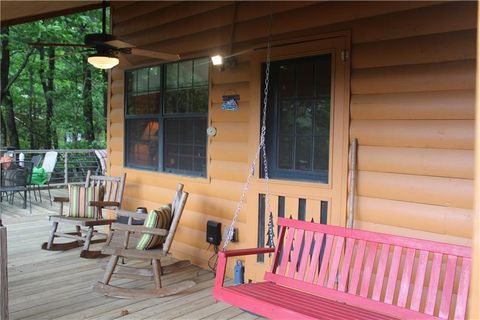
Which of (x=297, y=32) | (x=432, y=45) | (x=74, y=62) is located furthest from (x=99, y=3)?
(x=74, y=62)

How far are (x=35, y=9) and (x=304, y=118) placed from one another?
292 cm

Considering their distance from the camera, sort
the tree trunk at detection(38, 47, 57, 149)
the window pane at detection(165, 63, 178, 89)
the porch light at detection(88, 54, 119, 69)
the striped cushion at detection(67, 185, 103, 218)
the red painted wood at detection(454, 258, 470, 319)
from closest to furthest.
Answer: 1. the red painted wood at detection(454, 258, 470, 319)
2. the porch light at detection(88, 54, 119, 69)
3. the window pane at detection(165, 63, 178, 89)
4. the striped cushion at detection(67, 185, 103, 218)
5. the tree trunk at detection(38, 47, 57, 149)

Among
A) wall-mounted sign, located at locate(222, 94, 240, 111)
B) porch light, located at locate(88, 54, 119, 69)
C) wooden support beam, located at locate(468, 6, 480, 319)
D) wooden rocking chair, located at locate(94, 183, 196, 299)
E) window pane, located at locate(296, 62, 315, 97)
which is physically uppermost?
porch light, located at locate(88, 54, 119, 69)

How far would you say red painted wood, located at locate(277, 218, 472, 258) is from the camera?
203 cm

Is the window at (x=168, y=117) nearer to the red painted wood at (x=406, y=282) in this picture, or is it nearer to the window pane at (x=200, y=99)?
the window pane at (x=200, y=99)

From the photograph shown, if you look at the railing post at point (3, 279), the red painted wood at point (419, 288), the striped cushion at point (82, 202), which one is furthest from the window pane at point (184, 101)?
the red painted wood at point (419, 288)

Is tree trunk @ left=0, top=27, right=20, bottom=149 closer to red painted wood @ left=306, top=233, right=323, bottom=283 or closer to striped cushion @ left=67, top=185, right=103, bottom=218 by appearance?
striped cushion @ left=67, top=185, right=103, bottom=218

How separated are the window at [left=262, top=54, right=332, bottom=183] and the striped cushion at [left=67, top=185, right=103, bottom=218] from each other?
7.56 feet

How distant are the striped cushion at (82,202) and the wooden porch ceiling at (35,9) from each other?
6.27ft

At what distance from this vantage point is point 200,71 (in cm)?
432

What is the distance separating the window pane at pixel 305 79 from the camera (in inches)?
132

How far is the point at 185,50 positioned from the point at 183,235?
197 centimetres

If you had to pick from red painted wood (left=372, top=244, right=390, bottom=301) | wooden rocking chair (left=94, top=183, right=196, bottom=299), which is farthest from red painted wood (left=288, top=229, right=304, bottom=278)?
wooden rocking chair (left=94, top=183, right=196, bottom=299)

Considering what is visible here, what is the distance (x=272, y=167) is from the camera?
143 inches
